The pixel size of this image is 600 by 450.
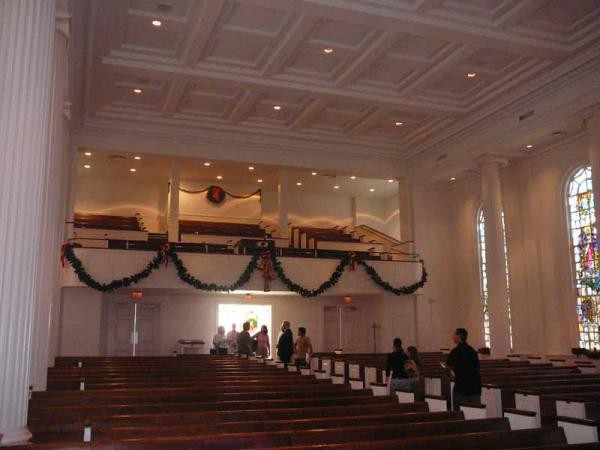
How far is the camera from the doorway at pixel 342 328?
20.0 metres

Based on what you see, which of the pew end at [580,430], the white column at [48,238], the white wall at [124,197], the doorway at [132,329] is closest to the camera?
the pew end at [580,430]

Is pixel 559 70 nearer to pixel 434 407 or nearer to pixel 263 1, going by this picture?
pixel 263 1

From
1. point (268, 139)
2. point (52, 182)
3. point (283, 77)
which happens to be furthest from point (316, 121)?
point (52, 182)

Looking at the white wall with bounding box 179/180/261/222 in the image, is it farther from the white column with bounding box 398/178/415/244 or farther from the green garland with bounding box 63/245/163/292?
the green garland with bounding box 63/245/163/292

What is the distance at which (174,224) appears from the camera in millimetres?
18812

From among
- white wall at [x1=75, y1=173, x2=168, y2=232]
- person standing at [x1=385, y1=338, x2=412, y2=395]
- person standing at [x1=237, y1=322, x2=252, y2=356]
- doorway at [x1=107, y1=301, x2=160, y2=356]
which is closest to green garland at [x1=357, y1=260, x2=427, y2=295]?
person standing at [x1=237, y1=322, x2=252, y2=356]

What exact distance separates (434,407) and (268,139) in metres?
13.4

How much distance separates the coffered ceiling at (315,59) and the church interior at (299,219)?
7cm

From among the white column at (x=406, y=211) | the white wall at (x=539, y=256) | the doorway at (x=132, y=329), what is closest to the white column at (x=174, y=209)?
the doorway at (x=132, y=329)

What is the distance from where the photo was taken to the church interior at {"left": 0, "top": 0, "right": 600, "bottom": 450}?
197 inches

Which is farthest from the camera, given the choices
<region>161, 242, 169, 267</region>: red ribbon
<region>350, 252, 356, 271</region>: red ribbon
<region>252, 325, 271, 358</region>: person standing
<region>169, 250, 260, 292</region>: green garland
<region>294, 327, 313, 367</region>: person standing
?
<region>350, 252, 356, 271</region>: red ribbon

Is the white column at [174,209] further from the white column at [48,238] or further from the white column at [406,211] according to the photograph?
the white column at [48,238]

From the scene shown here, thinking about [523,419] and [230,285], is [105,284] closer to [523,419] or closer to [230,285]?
[230,285]

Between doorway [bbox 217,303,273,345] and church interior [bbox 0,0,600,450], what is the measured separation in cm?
6
